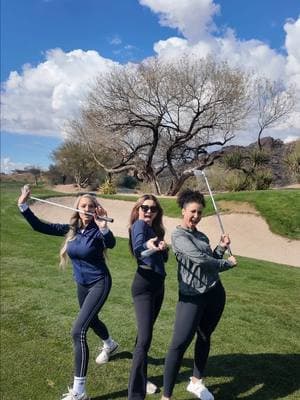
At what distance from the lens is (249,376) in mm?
5336

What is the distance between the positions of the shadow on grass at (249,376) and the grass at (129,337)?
0.01 metres

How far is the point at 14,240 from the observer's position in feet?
49.0

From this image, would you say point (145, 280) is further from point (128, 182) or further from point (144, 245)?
point (128, 182)

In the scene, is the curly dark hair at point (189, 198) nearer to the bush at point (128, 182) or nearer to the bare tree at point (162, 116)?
the bare tree at point (162, 116)

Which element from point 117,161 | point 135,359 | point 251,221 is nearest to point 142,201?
point 135,359

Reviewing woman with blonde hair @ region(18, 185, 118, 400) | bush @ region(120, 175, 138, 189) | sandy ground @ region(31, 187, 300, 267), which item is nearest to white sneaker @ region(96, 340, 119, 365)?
woman with blonde hair @ region(18, 185, 118, 400)

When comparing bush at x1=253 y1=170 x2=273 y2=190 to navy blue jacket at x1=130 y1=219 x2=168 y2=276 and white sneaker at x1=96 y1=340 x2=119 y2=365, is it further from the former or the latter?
navy blue jacket at x1=130 y1=219 x2=168 y2=276

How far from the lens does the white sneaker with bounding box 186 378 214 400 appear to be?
4.73 meters

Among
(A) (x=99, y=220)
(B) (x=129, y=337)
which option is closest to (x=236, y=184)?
(B) (x=129, y=337)

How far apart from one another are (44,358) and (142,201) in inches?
104

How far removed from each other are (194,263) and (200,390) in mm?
1439

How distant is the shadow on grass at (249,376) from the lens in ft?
16.2

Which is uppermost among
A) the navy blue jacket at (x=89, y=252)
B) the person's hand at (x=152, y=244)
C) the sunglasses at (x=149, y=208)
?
the sunglasses at (x=149, y=208)

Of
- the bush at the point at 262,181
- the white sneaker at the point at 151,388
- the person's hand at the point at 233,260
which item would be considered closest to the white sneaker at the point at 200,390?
the white sneaker at the point at 151,388
